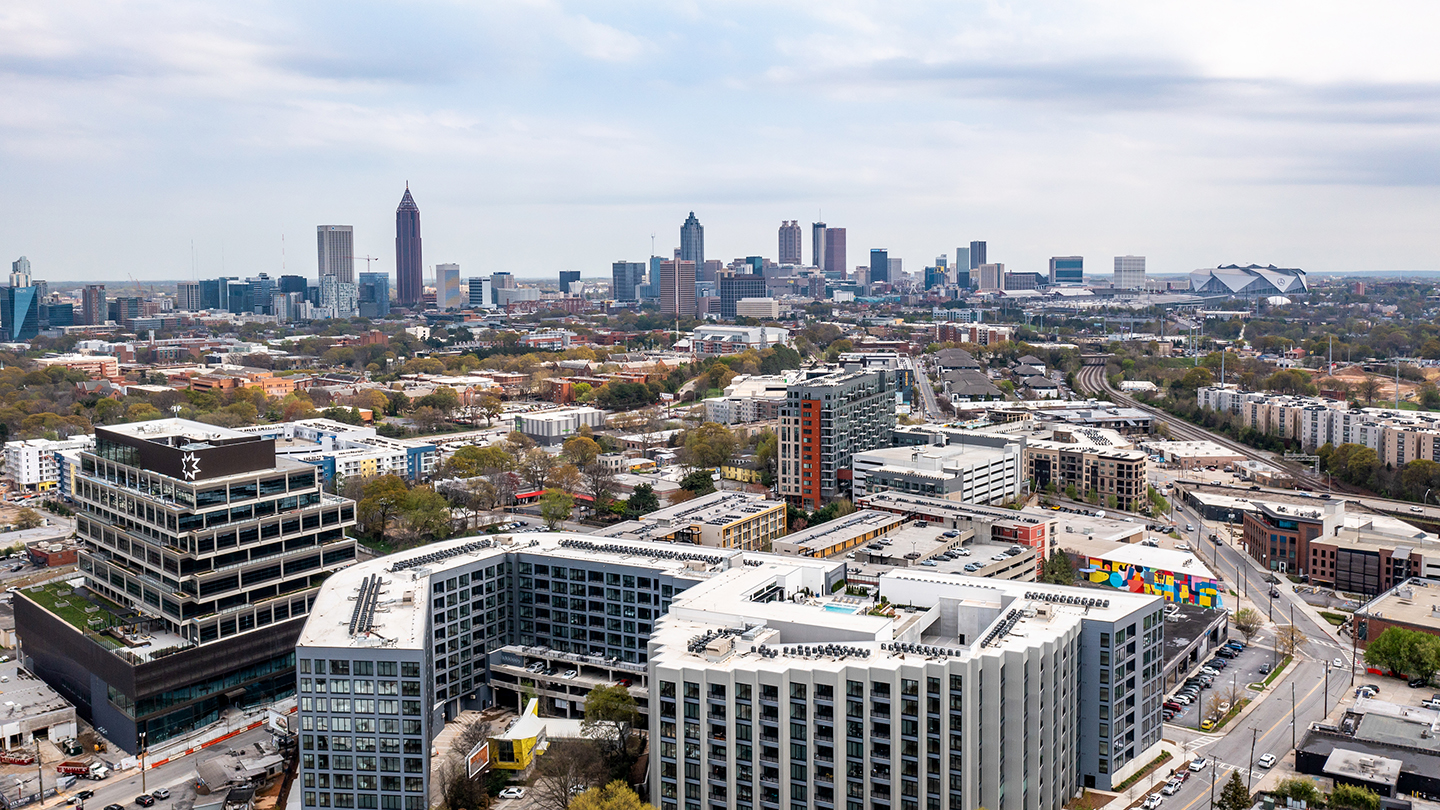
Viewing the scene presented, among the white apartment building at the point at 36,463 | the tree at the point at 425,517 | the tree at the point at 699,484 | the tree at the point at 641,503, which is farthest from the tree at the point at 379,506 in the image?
the white apartment building at the point at 36,463

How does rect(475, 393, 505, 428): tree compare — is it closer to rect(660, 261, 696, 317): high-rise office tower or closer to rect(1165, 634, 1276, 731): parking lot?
rect(1165, 634, 1276, 731): parking lot

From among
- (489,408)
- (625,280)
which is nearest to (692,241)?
(625,280)

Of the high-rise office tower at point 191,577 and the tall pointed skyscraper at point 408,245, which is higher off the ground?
the tall pointed skyscraper at point 408,245

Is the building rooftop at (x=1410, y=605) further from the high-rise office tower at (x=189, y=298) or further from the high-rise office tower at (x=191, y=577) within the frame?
the high-rise office tower at (x=189, y=298)

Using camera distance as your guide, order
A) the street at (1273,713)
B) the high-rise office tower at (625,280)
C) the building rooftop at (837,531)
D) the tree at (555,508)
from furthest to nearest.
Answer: the high-rise office tower at (625,280) < the tree at (555,508) < the building rooftop at (837,531) < the street at (1273,713)

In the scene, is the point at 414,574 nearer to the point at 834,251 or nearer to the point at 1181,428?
the point at 1181,428

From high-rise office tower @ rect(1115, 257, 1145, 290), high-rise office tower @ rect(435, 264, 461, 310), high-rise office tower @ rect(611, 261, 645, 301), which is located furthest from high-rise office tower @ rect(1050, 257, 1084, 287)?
high-rise office tower @ rect(435, 264, 461, 310)
